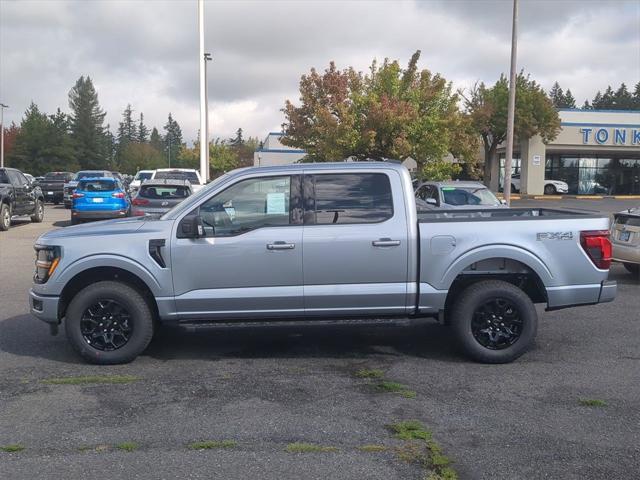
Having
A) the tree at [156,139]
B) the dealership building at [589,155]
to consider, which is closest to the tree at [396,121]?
the dealership building at [589,155]

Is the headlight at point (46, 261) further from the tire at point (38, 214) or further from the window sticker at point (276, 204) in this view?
the tire at point (38, 214)

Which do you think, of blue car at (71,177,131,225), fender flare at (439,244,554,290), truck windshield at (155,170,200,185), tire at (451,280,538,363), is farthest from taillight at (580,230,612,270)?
truck windshield at (155,170,200,185)

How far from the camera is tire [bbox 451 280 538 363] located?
6.58m

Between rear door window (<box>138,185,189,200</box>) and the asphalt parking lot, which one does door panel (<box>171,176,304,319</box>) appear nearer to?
the asphalt parking lot

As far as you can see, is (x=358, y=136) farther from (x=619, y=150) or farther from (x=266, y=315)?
(x=619, y=150)

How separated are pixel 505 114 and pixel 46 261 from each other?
3747 centimetres

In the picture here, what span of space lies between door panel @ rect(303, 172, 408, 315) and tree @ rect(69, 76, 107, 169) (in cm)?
8782

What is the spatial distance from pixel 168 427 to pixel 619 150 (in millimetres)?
43548

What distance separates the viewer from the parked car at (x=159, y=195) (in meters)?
16.6

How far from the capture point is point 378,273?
21.2ft

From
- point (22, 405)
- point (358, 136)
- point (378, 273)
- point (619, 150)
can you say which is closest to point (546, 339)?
point (378, 273)

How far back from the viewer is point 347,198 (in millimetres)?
6598

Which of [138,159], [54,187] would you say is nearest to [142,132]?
[138,159]

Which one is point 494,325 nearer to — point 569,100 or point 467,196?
point 467,196
